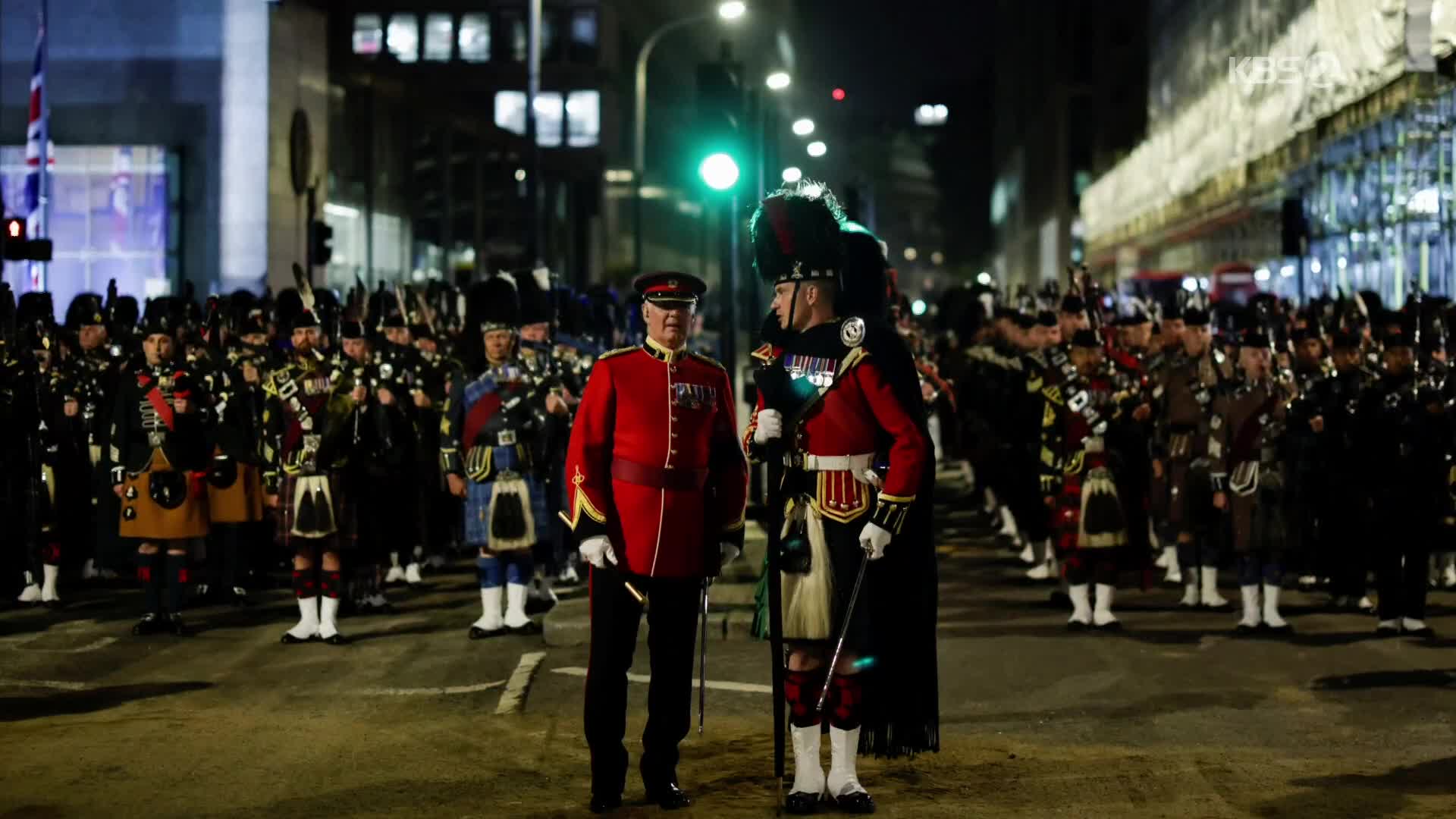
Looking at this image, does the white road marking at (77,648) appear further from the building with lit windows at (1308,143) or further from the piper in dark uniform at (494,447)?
the building with lit windows at (1308,143)

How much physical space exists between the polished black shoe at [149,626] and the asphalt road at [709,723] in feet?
0.47

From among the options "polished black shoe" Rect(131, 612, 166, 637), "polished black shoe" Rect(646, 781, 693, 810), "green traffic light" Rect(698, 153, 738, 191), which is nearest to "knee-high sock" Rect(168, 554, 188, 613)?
"polished black shoe" Rect(131, 612, 166, 637)

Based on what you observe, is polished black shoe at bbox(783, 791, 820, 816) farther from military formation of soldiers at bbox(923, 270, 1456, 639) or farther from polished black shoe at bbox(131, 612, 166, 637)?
polished black shoe at bbox(131, 612, 166, 637)

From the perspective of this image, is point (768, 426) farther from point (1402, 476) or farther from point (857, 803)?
point (1402, 476)

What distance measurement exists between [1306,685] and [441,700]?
472cm

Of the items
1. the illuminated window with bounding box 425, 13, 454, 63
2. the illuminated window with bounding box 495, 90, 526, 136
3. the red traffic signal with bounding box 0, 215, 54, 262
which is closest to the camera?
the red traffic signal with bounding box 0, 215, 54, 262

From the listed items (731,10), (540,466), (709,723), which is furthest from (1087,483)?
(731,10)

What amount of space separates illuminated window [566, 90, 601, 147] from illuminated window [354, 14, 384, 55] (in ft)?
30.9

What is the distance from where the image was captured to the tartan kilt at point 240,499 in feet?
52.9

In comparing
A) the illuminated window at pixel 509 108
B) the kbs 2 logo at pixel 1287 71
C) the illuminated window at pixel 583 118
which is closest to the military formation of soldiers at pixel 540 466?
the kbs 2 logo at pixel 1287 71

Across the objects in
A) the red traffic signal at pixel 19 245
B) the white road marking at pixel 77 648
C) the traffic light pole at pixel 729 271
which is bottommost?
the white road marking at pixel 77 648

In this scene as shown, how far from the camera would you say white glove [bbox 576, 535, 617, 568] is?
27.1 ft

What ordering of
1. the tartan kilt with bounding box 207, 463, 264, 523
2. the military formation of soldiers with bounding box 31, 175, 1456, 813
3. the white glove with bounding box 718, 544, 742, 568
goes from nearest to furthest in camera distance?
the military formation of soldiers with bounding box 31, 175, 1456, 813 < the white glove with bounding box 718, 544, 742, 568 < the tartan kilt with bounding box 207, 463, 264, 523

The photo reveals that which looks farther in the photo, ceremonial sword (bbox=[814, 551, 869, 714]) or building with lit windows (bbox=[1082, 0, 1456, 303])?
building with lit windows (bbox=[1082, 0, 1456, 303])
